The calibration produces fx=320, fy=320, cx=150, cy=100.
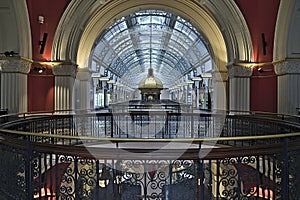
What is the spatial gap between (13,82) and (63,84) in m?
2.38

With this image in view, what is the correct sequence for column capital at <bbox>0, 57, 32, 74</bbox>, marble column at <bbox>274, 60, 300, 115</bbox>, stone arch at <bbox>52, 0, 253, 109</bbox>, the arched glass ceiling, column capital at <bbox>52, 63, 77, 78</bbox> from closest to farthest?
column capital at <bbox>0, 57, 32, 74</bbox> < marble column at <bbox>274, 60, 300, 115</bbox> < column capital at <bbox>52, 63, 77, 78</bbox> < stone arch at <bbox>52, 0, 253, 109</bbox> < the arched glass ceiling

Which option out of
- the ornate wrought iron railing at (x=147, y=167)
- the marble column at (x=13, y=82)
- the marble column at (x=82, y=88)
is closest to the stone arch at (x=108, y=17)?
the marble column at (x=82, y=88)

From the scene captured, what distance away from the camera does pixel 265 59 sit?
15.0 m

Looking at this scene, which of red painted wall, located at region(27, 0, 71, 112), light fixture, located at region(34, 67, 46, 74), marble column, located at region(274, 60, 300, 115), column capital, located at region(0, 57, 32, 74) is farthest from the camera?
red painted wall, located at region(27, 0, 71, 112)

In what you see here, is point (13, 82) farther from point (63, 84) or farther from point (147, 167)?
point (147, 167)

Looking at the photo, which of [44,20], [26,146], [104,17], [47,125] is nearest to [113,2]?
[104,17]

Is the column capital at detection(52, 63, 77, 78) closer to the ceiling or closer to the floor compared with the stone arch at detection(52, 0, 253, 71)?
closer to the floor

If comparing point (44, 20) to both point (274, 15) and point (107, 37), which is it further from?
point (107, 37)

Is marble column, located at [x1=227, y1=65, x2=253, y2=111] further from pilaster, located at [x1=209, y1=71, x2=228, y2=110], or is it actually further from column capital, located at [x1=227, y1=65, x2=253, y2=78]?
pilaster, located at [x1=209, y1=71, x2=228, y2=110]

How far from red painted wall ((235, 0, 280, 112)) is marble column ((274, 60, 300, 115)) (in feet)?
2.86

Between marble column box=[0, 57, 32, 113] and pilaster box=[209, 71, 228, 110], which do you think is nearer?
marble column box=[0, 57, 32, 113]

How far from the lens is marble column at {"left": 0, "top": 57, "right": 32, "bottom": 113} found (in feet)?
43.5

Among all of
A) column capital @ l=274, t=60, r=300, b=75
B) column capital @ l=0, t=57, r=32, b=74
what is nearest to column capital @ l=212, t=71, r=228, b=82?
column capital @ l=274, t=60, r=300, b=75

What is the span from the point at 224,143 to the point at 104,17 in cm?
1167
